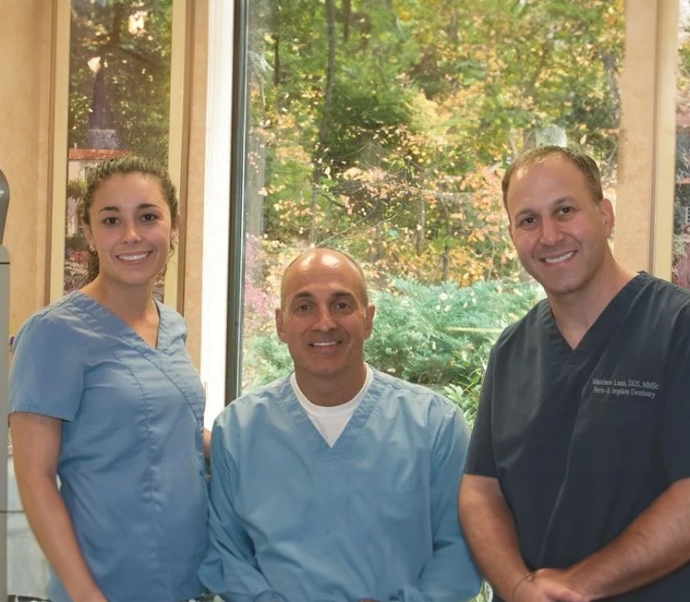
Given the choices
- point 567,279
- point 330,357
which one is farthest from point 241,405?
point 567,279

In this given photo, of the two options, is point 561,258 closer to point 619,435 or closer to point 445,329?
point 619,435

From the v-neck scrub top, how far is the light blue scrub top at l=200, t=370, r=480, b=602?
0.22 meters

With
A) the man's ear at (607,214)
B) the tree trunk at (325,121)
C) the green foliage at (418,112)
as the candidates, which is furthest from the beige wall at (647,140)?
the man's ear at (607,214)

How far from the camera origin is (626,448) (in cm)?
153

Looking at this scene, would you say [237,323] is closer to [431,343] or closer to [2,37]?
[431,343]

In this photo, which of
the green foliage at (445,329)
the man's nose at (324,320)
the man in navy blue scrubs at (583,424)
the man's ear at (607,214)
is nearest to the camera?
the man in navy blue scrubs at (583,424)

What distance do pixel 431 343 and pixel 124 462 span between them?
1.61 m

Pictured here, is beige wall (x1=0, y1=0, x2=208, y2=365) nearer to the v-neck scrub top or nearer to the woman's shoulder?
the woman's shoulder

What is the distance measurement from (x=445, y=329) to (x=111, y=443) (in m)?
1.64

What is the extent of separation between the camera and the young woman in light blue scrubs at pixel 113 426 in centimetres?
166

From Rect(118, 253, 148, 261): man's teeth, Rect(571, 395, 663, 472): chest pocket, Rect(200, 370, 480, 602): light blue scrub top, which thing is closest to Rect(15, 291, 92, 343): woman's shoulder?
Rect(118, 253, 148, 261): man's teeth

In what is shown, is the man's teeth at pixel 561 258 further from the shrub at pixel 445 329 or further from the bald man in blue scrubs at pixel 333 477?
the shrub at pixel 445 329

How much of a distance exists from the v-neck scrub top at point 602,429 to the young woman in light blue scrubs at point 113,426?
1.92ft

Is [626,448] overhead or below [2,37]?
below
